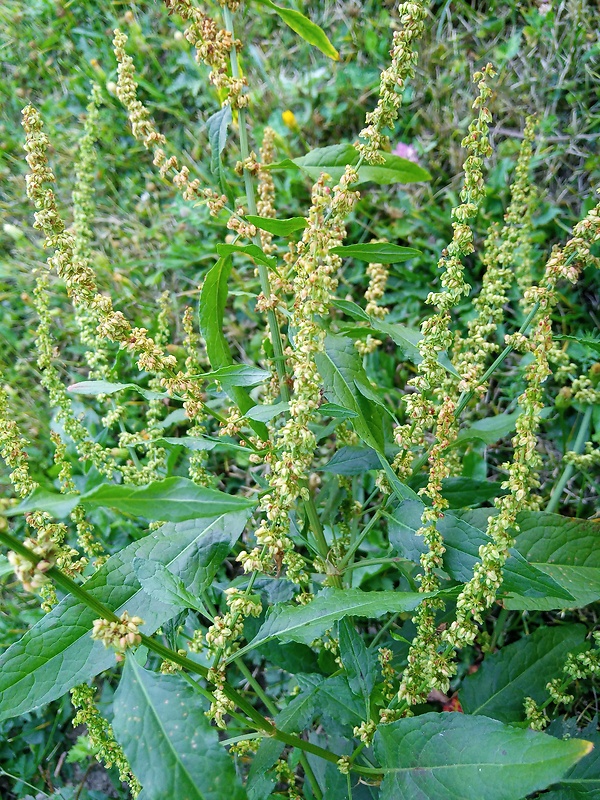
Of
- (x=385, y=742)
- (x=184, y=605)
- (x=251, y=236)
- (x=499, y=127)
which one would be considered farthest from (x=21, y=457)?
(x=499, y=127)

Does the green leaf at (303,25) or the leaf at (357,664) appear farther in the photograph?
the green leaf at (303,25)

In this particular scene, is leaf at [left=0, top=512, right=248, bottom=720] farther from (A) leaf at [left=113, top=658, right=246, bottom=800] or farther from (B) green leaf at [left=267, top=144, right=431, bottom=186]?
(B) green leaf at [left=267, top=144, right=431, bottom=186]

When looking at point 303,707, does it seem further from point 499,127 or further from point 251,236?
point 499,127

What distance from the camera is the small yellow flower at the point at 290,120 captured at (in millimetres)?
2873

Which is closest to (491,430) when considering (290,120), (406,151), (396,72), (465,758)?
(465,758)

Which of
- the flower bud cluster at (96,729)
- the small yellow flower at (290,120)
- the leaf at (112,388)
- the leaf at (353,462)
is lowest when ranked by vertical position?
the flower bud cluster at (96,729)

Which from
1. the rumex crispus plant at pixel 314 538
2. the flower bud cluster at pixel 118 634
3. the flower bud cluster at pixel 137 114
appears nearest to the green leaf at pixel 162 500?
the rumex crispus plant at pixel 314 538

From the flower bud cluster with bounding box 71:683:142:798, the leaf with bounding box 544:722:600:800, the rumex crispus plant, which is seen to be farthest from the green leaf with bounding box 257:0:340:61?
the leaf with bounding box 544:722:600:800

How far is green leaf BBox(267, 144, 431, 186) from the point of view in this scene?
63.1 inches

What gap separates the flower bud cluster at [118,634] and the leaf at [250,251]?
789mm

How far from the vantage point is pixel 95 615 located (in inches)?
52.6

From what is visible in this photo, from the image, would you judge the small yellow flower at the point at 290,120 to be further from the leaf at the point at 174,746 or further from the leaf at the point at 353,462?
the leaf at the point at 174,746

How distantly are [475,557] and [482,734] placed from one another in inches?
13.2

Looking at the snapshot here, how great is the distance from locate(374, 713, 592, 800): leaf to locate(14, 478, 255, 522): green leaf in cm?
64
